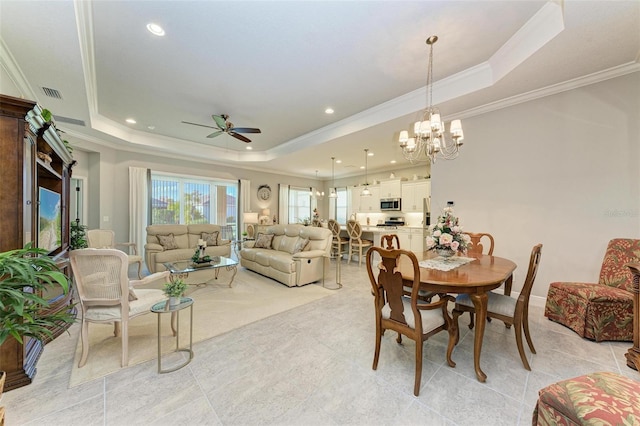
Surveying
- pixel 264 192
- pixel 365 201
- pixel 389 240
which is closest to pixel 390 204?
pixel 365 201

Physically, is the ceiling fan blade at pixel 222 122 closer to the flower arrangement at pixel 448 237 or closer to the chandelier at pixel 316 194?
the flower arrangement at pixel 448 237

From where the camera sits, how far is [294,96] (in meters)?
3.72

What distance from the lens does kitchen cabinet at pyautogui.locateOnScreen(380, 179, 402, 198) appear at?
7.61 metres

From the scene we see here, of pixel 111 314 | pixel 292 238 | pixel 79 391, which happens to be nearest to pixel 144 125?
pixel 292 238

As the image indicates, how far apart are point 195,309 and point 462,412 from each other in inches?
120

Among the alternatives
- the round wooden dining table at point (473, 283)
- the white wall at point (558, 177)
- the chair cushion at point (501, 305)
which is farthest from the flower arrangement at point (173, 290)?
the white wall at point (558, 177)

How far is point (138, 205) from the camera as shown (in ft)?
Answer: 18.8

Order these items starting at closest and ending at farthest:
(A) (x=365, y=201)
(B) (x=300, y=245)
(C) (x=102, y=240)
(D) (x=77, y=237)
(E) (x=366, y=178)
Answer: (D) (x=77, y=237)
(C) (x=102, y=240)
(B) (x=300, y=245)
(A) (x=365, y=201)
(E) (x=366, y=178)

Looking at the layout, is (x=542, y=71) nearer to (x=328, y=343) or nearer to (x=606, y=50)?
(x=606, y=50)

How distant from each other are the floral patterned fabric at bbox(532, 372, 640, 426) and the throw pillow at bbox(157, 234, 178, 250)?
19.3 ft

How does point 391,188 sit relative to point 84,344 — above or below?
above

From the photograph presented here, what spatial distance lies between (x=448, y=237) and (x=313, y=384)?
1818 mm

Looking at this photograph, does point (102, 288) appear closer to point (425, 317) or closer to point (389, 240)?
point (425, 317)

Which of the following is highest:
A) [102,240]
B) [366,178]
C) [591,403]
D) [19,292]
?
[366,178]
